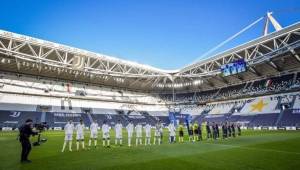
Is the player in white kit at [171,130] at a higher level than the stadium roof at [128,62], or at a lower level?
lower

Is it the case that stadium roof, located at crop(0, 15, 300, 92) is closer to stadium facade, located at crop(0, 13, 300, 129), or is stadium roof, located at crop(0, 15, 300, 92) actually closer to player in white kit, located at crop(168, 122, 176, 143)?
stadium facade, located at crop(0, 13, 300, 129)

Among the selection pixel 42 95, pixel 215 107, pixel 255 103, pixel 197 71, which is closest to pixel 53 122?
pixel 42 95

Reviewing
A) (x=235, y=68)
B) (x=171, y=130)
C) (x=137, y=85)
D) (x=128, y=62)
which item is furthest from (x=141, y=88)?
(x=171, y=130)

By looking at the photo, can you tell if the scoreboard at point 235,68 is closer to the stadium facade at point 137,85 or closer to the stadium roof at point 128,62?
the stadium facade at point 137,85

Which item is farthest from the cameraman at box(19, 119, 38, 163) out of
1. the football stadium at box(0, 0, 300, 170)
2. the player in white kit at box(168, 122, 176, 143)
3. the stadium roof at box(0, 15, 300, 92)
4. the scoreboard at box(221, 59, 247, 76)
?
the scoreboard at box(221, 59, 247, 76)

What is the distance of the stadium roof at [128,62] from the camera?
131 feet

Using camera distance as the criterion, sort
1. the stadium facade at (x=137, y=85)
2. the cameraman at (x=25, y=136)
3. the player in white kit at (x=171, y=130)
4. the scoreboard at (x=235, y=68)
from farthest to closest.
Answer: the stadium facade at (x=137, y=85)
the scoreboard at (x=235, y=68)
the player in white kit at (x=171, y=130)
the cameraman at (x=25, y=136)

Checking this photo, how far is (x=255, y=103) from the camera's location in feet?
182

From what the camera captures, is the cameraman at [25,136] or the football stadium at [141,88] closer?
the cameraman at [25,136]

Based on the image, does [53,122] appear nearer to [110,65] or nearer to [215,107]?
[110,65]

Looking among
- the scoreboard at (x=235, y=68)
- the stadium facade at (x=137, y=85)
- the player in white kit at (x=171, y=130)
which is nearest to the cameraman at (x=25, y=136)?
the player in white kit at (x=171, y=130)

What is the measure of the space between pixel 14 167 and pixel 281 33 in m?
44.5

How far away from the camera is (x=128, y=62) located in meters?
52.2

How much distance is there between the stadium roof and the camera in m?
39.8
